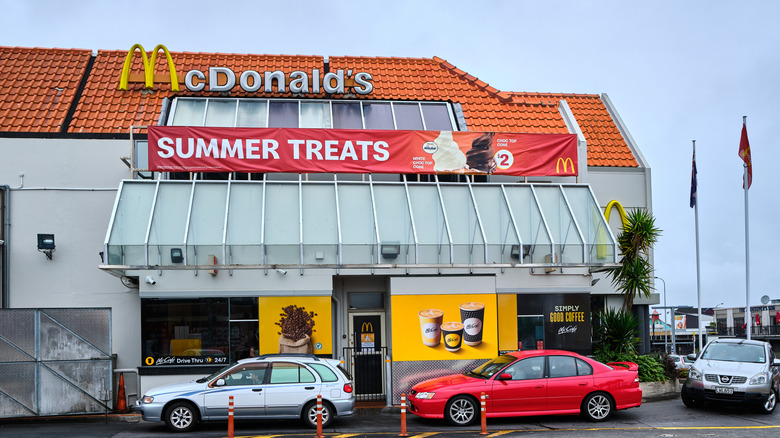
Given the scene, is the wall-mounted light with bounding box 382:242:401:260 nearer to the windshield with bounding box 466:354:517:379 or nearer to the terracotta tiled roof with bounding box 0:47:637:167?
the windshield with bounding box 466:354:517:379

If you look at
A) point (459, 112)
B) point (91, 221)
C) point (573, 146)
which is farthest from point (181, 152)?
point (573, 146)

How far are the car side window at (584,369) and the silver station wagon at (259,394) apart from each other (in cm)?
478

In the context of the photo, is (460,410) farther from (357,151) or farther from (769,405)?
(357,151)

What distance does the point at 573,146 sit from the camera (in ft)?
68.1

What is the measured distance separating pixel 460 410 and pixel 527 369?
165 cm

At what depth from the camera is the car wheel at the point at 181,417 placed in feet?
47.0

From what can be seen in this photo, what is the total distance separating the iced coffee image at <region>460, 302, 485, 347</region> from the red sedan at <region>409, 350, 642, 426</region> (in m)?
2.56

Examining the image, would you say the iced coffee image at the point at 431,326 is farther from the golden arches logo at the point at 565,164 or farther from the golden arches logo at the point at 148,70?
the golden arches logo at the point at 148,70

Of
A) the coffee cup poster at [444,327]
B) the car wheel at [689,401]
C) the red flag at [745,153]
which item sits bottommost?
the car wheel at [689,401]

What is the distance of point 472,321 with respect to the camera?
18.2 m

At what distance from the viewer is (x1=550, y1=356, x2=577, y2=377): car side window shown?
598 inches

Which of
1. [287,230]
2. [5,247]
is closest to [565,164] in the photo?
[287,230]

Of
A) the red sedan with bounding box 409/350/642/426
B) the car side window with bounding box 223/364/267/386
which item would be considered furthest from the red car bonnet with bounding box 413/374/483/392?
the car side window with bounding box 223/364/267/386

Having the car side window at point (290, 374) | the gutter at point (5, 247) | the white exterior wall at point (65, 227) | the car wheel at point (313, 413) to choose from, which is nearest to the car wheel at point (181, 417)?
the car side window at point (290, 374)
